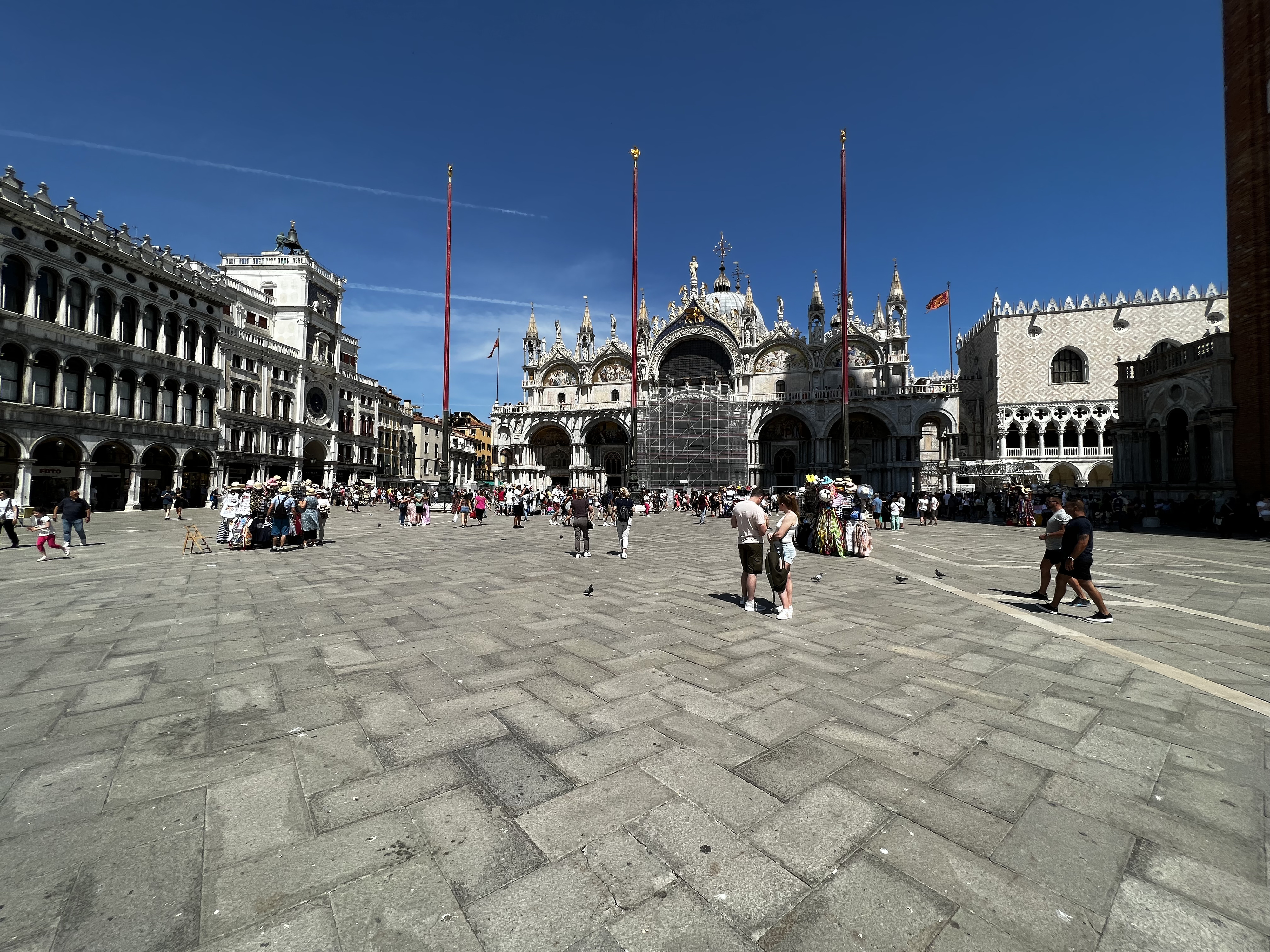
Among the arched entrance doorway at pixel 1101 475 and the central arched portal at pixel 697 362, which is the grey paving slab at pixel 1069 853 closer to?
the arched entrance doorway at pixel 1101 475

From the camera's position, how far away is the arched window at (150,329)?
2923 cm

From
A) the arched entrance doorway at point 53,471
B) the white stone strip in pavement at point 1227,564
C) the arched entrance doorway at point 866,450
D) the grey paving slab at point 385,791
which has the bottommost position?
the grey paving slab at point 385,791

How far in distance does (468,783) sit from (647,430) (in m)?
41.4

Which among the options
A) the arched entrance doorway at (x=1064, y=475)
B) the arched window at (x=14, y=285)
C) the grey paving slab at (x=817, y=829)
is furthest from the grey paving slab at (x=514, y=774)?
the arched entrance doorway at (x=1064, y=475)

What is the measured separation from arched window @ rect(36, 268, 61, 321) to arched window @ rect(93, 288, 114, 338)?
1506mm

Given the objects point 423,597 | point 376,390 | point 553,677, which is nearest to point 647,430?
point 376,390

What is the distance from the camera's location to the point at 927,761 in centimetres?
306

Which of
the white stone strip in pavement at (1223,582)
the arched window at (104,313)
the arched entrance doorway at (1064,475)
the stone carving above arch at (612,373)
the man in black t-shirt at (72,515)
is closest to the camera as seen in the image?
the white stone strip in pavement at (1223,582)

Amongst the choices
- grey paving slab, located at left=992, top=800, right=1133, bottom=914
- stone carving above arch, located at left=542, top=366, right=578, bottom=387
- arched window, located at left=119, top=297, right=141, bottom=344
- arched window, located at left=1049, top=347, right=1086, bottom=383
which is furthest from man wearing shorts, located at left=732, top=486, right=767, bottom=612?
stone carving above arch, located at left=542, top=366, right=578, bottom=387

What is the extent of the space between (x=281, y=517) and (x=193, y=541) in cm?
173

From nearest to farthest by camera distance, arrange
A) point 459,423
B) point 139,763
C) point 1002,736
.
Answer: point 139,763
point 1002,736
point 459,423

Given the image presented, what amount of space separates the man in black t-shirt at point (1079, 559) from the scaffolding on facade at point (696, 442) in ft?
116

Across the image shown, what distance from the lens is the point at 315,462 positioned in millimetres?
44125

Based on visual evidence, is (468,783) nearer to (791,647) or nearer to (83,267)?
(791,647)
